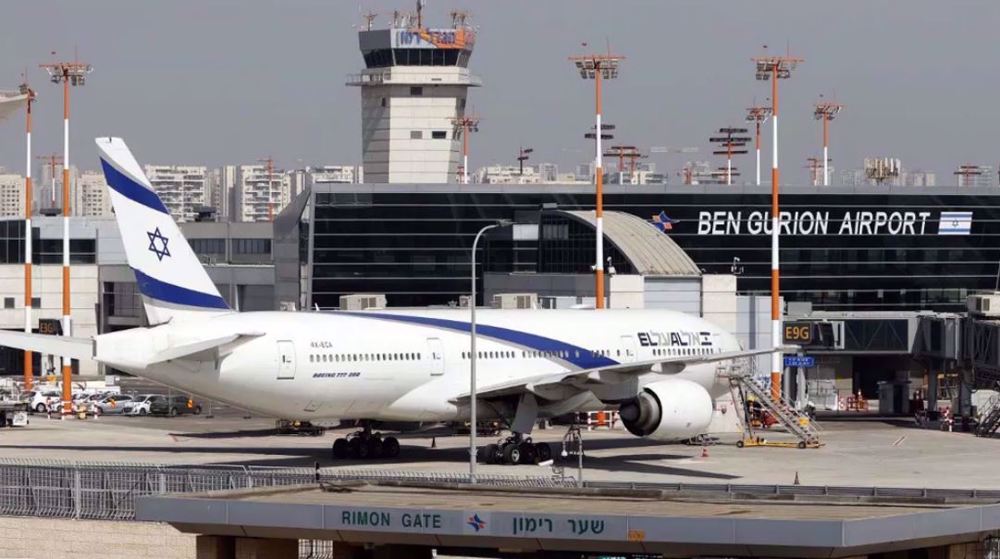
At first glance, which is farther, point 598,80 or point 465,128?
point 465,128

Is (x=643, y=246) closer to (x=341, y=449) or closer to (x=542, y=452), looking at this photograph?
(x=542, y=452)

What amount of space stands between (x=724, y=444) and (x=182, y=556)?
105 feet

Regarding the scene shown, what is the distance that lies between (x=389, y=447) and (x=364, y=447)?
3.06 ft

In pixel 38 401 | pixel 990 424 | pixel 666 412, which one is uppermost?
pixel 666 412

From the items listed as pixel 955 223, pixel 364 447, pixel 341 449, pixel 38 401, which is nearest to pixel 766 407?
pixel 364 447

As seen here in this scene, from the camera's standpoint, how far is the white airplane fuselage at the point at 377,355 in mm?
51531

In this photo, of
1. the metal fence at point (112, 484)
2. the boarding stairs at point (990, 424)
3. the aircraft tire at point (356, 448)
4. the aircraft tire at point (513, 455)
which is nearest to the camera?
the metal fence at point (112, 484)

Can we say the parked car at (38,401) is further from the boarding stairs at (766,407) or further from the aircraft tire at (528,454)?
the aircraft tire at (528,454)

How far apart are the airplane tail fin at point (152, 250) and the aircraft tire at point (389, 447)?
754 centimetres

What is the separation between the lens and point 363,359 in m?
54.0

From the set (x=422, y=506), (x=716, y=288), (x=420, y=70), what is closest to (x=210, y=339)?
(x=422, y=506)

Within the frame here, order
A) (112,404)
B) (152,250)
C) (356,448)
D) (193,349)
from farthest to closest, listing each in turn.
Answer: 1. (112,404)
2. (356,448)
3. (152,250)
4. (193,349)

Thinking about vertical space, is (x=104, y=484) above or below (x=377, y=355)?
below

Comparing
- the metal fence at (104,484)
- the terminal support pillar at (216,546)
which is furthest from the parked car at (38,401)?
the terminal support pillar at (216,546)
